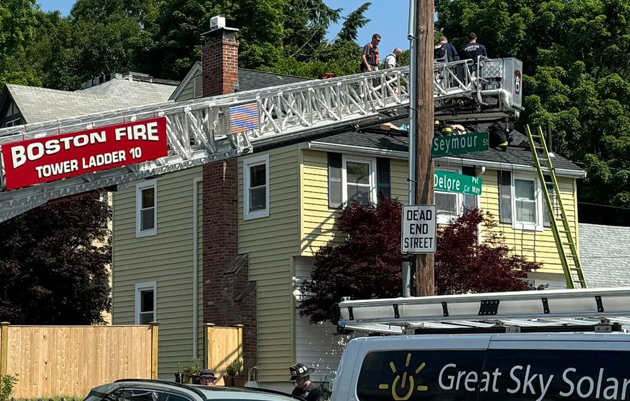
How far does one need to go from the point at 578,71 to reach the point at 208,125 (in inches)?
1068

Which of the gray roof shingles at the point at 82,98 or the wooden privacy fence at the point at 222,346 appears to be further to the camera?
the gray roof shingles at the point at 82,98

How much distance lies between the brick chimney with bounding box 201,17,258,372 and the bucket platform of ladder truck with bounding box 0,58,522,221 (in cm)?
453

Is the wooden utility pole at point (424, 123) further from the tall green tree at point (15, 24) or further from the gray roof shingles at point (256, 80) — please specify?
the tall green tree at point (15, 24)

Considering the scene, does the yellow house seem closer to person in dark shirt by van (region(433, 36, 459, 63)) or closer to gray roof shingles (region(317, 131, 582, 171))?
gray roof shingles (region(317, 131, 582, 171))

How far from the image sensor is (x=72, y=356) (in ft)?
74.4

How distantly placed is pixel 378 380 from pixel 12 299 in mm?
30582

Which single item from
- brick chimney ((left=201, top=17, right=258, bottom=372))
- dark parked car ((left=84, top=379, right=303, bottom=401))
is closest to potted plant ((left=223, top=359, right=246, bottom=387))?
brick chimney ((left=201, top=17, right=258, bottom=372))

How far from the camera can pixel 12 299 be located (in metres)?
37.7

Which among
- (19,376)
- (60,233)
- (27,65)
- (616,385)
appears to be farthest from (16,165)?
(27,65)

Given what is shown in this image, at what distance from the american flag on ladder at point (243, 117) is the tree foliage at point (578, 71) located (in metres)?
23.0

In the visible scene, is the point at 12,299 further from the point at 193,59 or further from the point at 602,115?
the point at 602,115

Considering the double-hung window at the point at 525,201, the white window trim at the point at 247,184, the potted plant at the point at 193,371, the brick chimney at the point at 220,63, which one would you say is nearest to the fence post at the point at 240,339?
the potted plant at the point at 193,371

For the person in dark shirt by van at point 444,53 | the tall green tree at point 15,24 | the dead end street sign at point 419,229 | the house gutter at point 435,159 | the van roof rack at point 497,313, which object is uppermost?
the tall green tree at point 15,24

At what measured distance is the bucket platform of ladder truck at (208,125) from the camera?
15.8 metres
